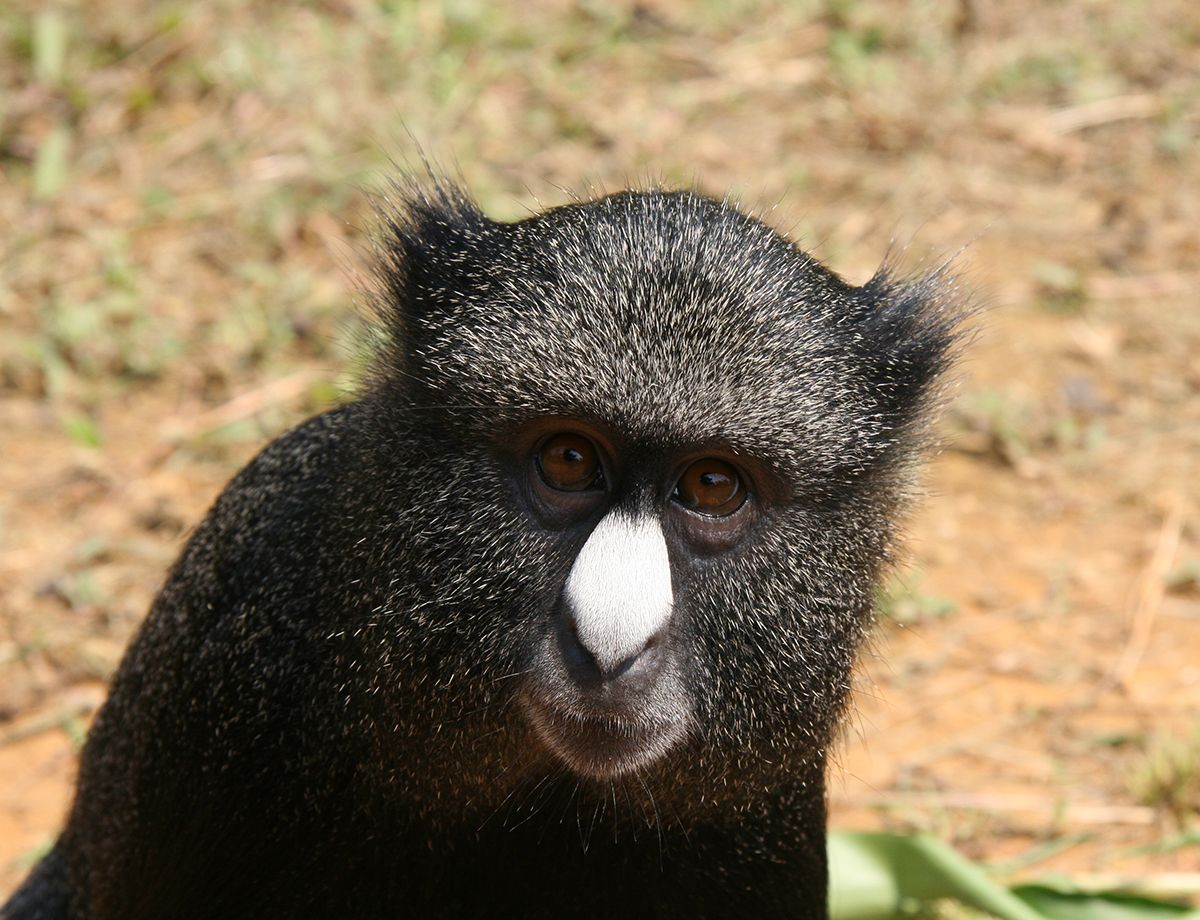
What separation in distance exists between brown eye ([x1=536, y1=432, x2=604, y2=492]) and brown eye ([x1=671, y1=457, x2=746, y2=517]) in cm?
16

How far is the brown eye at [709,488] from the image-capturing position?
284 centimetres

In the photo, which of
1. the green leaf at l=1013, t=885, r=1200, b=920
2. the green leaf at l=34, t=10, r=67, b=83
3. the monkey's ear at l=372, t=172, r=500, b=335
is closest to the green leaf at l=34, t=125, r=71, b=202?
the green leaf at l=34, t=10, r=67, b=83

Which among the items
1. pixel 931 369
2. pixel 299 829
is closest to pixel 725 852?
pixel 299 829

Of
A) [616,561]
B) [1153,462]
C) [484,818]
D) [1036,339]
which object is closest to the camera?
[616,561]

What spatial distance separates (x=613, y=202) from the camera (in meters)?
3.13

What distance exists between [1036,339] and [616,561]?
4.63 meters

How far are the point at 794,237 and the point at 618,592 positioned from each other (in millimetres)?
3801

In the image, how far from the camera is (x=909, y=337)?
127 inches

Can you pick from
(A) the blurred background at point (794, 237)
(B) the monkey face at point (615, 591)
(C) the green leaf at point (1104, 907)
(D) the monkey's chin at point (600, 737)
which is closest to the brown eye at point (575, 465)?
(B) the monkey face at point (615, 591)

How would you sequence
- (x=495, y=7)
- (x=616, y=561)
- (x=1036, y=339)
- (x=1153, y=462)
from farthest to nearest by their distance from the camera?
(x=495, y=7), (x=1036, y=339), (x=1153, y=462), (x=616, y=561)

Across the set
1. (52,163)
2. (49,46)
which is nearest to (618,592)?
(52,163)

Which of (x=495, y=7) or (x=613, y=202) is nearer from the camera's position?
(x=613, y=202)

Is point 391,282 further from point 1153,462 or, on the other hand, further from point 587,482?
point 1153,462

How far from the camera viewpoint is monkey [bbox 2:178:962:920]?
2789 mm
